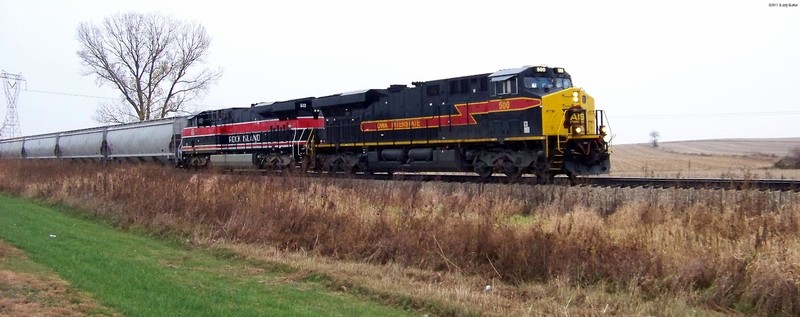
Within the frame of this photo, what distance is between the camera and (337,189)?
15.1m

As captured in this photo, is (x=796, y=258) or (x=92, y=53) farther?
(x=92, y=53)

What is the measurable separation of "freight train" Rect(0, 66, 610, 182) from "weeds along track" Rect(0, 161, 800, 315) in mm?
3082

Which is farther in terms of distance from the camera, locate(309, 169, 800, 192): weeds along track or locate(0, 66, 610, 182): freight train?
locate(0, 66, 610, 182): freight train

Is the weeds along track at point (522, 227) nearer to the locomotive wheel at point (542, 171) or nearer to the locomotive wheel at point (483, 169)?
the locomotive wheel at point (542, 171)

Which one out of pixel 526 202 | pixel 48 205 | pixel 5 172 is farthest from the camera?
pixel 5 172

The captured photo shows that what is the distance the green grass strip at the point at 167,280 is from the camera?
22.9ft

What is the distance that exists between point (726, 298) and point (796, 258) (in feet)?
3.12

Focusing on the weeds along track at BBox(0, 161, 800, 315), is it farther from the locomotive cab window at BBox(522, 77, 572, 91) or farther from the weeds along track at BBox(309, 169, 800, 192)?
the locomotive cab window at BBox(522, 77, 572, 91)

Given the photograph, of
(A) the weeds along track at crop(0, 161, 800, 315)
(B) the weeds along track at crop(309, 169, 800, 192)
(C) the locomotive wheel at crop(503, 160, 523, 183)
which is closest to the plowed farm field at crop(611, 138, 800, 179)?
(B) the weeds along track at crop(309, 169, 800, 192)

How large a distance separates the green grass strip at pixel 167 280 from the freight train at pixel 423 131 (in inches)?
316

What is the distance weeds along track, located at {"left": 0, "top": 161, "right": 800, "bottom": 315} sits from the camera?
7.91 meters

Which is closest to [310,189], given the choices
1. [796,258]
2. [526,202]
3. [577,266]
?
[526,202]

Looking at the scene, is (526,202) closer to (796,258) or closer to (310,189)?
(310,189)

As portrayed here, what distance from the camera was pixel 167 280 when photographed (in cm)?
834
